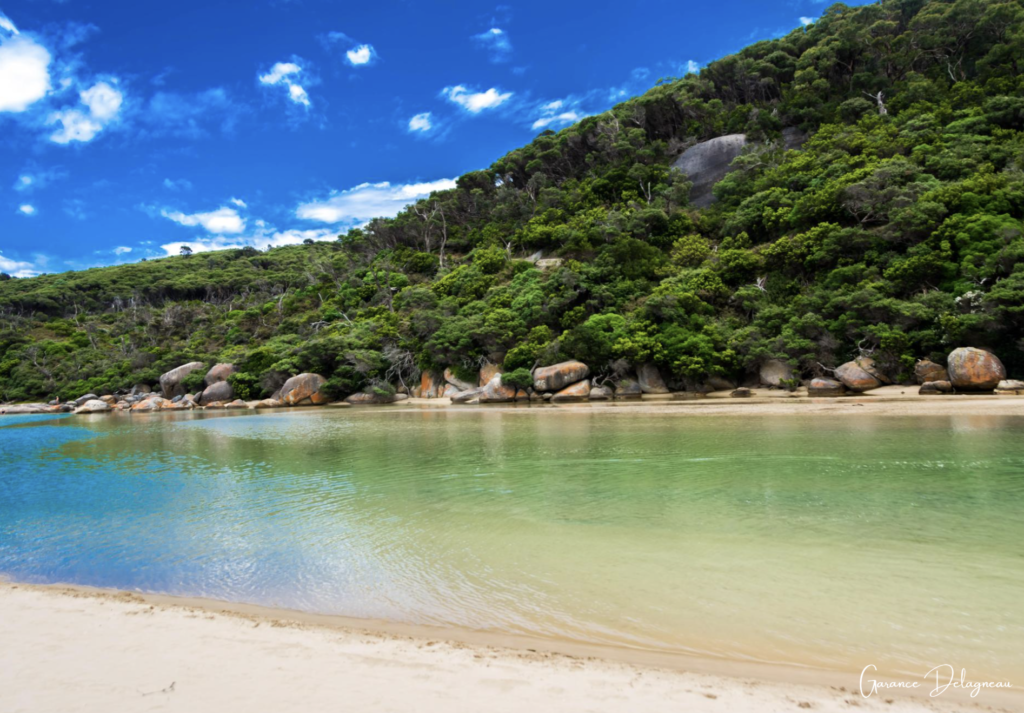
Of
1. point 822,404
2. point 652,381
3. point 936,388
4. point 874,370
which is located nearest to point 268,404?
point 652,381

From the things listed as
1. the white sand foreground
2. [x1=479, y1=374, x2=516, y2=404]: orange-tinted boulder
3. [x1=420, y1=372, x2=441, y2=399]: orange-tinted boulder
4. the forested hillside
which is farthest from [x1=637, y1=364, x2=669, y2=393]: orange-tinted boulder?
the white sand foreground

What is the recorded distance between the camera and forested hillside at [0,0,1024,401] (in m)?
24.5

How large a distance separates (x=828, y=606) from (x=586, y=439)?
10.6 m

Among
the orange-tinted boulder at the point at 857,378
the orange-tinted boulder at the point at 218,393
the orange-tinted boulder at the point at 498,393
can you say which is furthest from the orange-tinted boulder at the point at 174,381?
the orange-tinted boulder at the point at 857,378

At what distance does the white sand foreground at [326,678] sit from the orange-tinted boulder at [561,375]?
26.4 meters

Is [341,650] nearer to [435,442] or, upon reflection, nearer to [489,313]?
[435,442]

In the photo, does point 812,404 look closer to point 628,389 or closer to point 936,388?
point 936,388

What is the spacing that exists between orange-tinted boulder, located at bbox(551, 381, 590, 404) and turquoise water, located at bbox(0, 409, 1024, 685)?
1532 centimetres

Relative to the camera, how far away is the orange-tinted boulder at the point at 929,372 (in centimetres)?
2145

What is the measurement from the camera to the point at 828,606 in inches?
168

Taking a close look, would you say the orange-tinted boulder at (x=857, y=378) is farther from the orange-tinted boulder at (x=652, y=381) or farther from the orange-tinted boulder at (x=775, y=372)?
the orange-tinted boulder at (x=652, y=381)

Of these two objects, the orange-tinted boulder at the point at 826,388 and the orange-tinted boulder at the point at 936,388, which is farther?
the orange-tinted boulder at the point at 826,388

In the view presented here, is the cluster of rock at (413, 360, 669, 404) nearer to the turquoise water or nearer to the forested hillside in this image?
the forested hillside

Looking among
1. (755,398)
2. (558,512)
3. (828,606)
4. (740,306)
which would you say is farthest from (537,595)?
(740,306)
